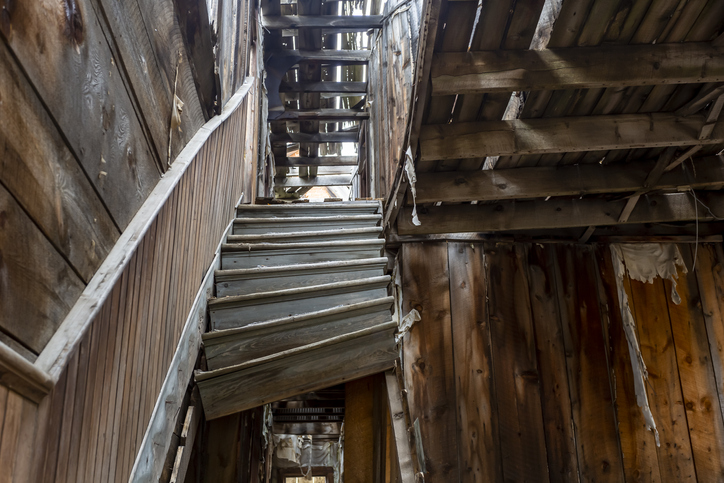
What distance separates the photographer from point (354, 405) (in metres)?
2.99

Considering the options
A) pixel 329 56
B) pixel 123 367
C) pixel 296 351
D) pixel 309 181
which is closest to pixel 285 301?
pixel 296 351

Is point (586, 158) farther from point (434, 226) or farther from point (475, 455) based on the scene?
point (475, 455)

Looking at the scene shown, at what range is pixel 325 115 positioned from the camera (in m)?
6.71

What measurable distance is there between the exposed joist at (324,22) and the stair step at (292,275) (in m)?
3.76

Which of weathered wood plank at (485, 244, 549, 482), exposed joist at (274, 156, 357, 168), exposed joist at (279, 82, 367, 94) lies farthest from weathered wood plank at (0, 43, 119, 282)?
exposed joist at (274, 156, 357, 168)

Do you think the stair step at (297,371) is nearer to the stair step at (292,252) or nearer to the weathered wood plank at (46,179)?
the stair step at (292,252)

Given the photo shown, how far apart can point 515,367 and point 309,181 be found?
6.74m

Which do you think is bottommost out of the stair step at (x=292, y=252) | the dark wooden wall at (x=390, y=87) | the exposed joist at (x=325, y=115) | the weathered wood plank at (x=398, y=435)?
the weathered wood plank at (x=398, y=435)

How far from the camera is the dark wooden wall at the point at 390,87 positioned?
15.5 ft

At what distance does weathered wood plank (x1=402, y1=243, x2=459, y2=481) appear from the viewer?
3303 millimetres

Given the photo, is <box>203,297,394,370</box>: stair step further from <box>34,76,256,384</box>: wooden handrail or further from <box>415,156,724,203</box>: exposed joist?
<box>34,76,256,384</box>: wooden handrail

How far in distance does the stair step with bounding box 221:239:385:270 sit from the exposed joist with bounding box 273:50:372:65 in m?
3.71

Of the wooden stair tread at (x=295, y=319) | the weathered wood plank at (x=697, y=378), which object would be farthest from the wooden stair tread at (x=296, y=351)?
the weathered wood plank at (x=697, y=378)

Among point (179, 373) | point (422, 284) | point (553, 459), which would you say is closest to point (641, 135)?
point (422, 284)
